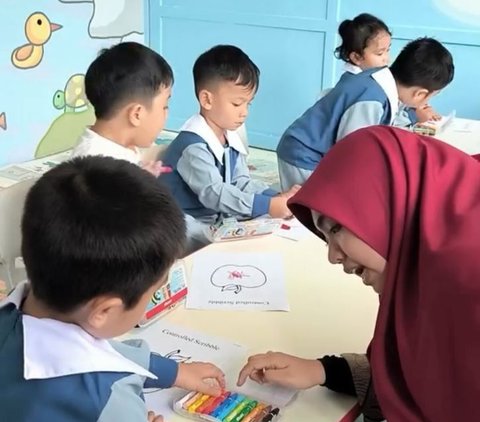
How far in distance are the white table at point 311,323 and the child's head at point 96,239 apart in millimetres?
344

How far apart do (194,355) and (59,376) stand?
39cm

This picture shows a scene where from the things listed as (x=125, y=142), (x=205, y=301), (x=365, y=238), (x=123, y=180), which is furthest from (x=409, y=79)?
(x=123, y=180)

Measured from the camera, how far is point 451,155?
3.39 feet

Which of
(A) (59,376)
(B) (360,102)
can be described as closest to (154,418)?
(A) (59,376)

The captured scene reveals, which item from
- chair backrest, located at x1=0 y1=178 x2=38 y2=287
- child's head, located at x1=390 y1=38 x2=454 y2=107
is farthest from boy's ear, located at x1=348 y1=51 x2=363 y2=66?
chair backrest, located at x1=0 y1=178 x2=38 y2=287

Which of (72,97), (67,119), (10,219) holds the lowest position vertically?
(67,119)

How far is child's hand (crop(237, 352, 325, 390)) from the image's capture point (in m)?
1.10

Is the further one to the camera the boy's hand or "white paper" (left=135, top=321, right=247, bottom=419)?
the boy's hand

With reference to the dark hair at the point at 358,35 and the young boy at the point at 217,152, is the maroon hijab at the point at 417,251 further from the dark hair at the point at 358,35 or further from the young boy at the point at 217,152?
the dark hair at the point at 358,35

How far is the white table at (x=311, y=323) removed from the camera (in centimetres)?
109

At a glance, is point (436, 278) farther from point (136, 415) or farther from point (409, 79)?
point (409, 79)

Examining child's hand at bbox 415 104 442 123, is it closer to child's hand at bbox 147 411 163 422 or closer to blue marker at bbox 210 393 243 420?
blue marker at bbox 210 393 243 420

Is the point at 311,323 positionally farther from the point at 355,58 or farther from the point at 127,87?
the point at 355,58

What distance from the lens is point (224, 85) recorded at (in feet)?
7.21
